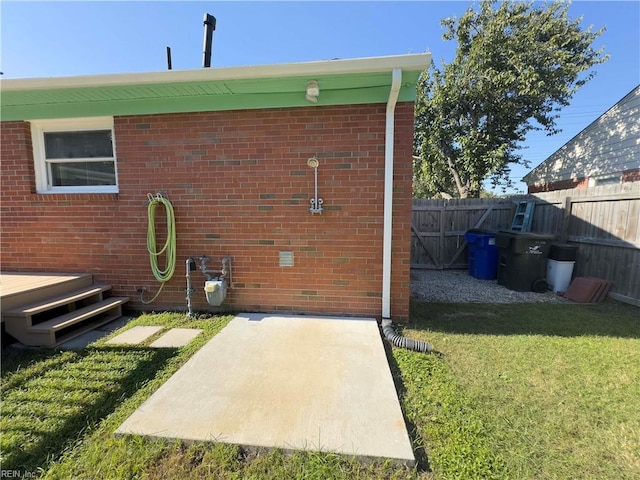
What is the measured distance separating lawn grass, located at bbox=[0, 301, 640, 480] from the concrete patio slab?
3.7 inches

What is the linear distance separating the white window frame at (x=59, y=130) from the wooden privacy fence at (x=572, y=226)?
652 cm

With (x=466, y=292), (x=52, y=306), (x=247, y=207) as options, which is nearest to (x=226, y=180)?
(x=247, y=207)

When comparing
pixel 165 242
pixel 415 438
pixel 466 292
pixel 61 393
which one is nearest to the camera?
pixel 415 438

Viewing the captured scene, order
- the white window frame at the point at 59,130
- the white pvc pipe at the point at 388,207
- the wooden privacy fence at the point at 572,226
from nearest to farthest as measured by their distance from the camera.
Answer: the white pvc pipe at the point at 388,207 < the white window frame at the point at 59,130 < the wooden privacy fence at the point at 572,226

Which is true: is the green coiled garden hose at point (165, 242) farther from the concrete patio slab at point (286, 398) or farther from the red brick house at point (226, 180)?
the concrete patio slab at point (286, 398)

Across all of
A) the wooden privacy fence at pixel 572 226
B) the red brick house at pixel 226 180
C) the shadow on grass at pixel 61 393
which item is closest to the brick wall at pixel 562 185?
the wooden privacy fence at pixel 572 226

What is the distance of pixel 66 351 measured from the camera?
280cm

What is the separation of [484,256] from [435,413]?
208 inches

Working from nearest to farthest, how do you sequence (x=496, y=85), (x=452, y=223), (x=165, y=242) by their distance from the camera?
(x=165, y=242)
(x=452, y=223)
(x=496, y=85)

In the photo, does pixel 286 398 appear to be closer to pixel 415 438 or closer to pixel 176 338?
pixel 415 438

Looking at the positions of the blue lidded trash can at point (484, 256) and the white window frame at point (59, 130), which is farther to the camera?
the blue lidded trash can at point (484, 256)

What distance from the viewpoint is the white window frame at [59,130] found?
3768mm

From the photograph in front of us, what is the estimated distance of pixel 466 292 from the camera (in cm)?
522

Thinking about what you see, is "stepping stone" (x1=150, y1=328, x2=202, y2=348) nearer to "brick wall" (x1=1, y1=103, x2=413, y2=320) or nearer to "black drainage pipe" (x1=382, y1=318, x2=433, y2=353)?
"brick wall" (x1=1, y1=103, x2=413, y2=320)
